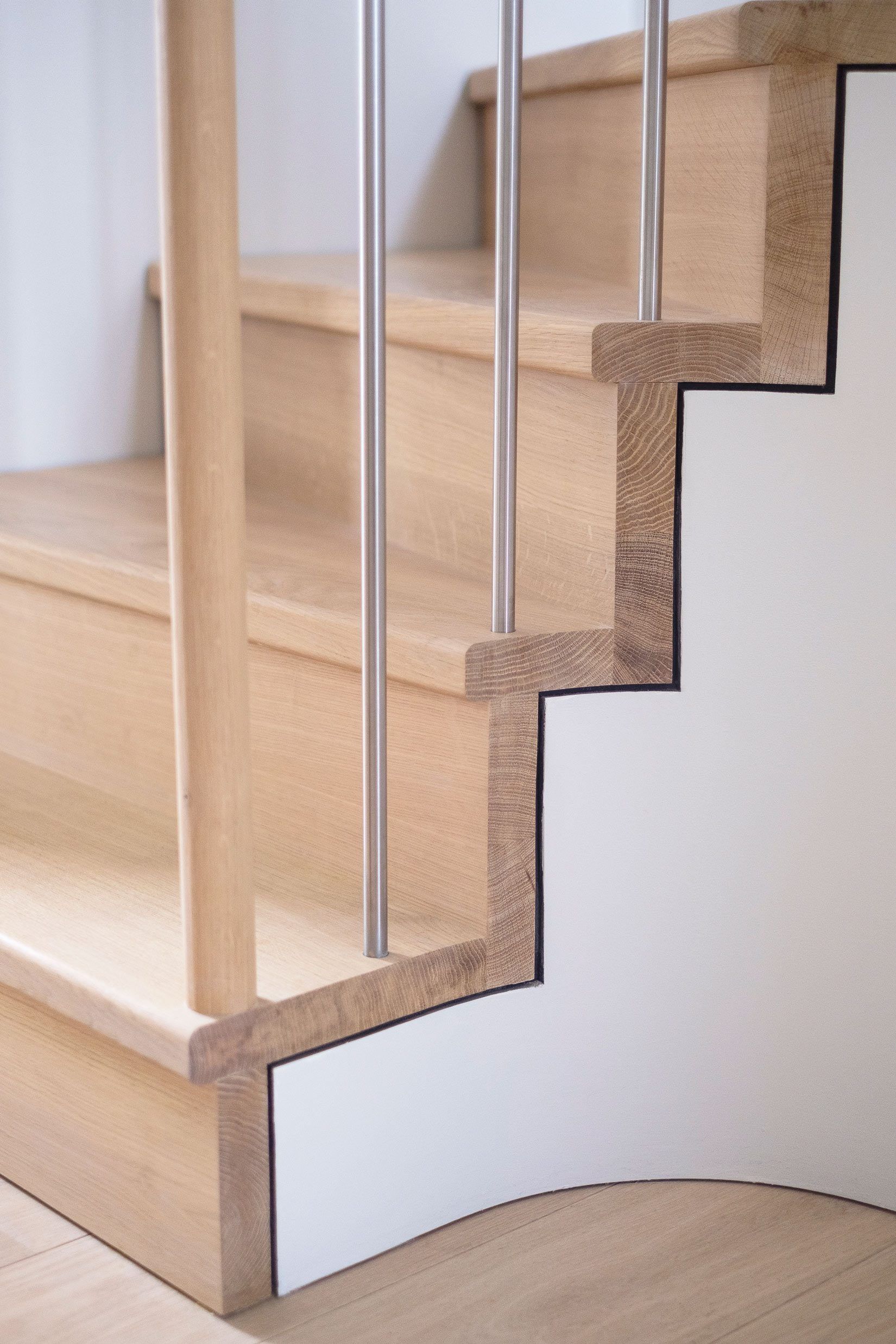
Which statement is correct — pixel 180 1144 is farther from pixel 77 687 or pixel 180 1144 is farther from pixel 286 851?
pixel 77 687

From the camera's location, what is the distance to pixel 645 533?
3.14ft

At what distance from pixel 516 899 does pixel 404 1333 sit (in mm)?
255

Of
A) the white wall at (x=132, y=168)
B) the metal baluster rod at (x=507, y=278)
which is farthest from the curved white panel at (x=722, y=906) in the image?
the white wall at (x=132, y=168)

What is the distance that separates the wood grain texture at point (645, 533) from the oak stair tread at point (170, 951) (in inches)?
7.8

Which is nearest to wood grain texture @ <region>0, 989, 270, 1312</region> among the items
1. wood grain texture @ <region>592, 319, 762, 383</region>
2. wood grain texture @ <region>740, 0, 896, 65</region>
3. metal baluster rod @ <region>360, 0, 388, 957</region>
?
metal baluster rod @ <region>360, 0, 388, 957</region>

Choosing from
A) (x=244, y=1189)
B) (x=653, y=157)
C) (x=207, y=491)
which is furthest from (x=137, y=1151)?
(x=653, y=157)

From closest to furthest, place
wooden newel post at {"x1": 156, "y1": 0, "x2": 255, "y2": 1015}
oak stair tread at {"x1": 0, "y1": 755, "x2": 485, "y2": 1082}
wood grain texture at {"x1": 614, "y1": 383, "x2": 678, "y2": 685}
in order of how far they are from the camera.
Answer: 1. wooden newel post at {"x1": 156, "y1": 0, "x2": 255, "y2": 1015}
2. oak stair tread at {"x1": 0, "y1": 755, "x2": 485, "y2": 1082}
3. wood grain texture at {"x1": 614, "y1": 383, "x2": 678, "y2": 685}

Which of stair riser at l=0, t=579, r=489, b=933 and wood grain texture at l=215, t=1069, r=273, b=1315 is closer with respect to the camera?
wood grain texture at l=215, t=1069, r=273, b=1315

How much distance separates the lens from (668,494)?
37.5 inches

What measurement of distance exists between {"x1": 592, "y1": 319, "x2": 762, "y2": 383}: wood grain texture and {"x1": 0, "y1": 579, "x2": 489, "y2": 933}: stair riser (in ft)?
0.73

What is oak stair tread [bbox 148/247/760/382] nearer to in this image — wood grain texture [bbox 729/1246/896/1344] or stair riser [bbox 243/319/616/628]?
stair riser [bbox 243/319/616/628]

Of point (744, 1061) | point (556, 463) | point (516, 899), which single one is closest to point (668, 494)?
point (556, 463)

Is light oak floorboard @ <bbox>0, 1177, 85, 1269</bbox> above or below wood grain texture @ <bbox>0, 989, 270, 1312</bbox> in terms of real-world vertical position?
below

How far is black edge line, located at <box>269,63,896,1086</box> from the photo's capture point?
92 cm
